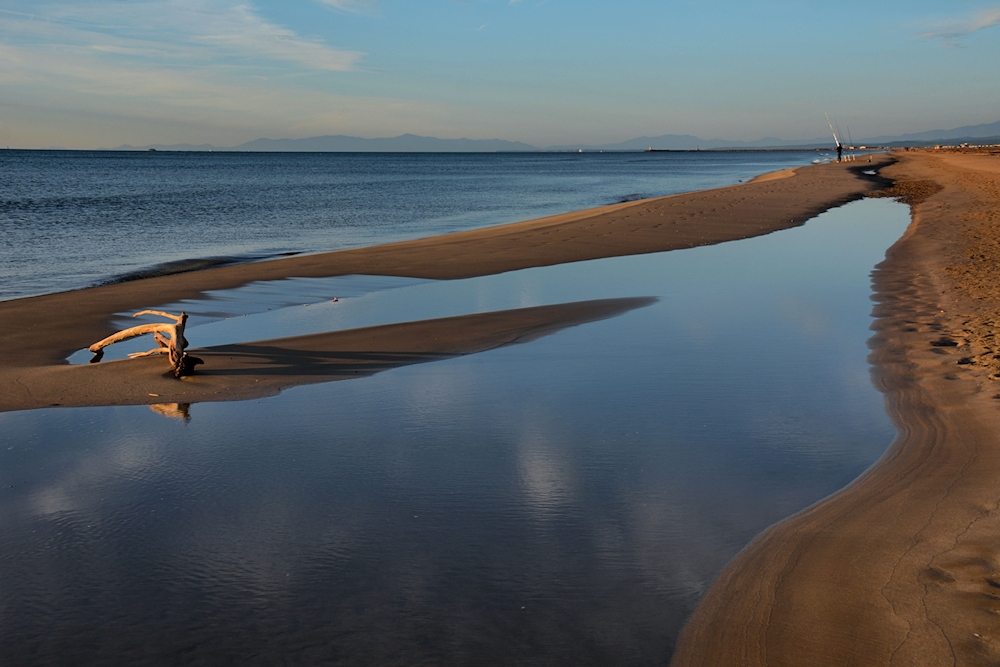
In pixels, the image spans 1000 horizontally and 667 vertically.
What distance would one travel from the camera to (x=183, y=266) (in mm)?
18438

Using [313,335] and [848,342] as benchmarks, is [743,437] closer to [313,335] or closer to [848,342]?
[848,342]

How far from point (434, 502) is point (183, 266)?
15.1 m

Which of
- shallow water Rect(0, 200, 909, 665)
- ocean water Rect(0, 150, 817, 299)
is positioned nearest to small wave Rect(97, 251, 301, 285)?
ocean water Rect(0, 150, 817, 299)

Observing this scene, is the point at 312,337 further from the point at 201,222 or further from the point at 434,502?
the point at 201,222

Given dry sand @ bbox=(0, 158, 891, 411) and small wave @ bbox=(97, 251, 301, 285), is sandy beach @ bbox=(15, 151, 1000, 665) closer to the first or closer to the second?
dry sand @ bbox=(0, 158, 891, 411)

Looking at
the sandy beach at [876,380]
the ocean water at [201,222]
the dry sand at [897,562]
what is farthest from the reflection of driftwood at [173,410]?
the ocean water at [201,222]

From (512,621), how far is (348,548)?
1227 millimetres

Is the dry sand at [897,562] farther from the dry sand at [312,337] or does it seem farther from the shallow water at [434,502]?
the dry sand at [312,337]

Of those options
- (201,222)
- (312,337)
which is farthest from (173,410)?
(201,222)

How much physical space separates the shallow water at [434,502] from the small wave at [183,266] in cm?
1023

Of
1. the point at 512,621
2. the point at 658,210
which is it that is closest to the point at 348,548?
the point at 512,621

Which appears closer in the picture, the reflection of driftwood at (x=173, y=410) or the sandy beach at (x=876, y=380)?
the sandy beach at (x=876, y=380)

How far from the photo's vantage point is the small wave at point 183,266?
16.8 meters

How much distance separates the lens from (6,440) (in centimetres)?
663
